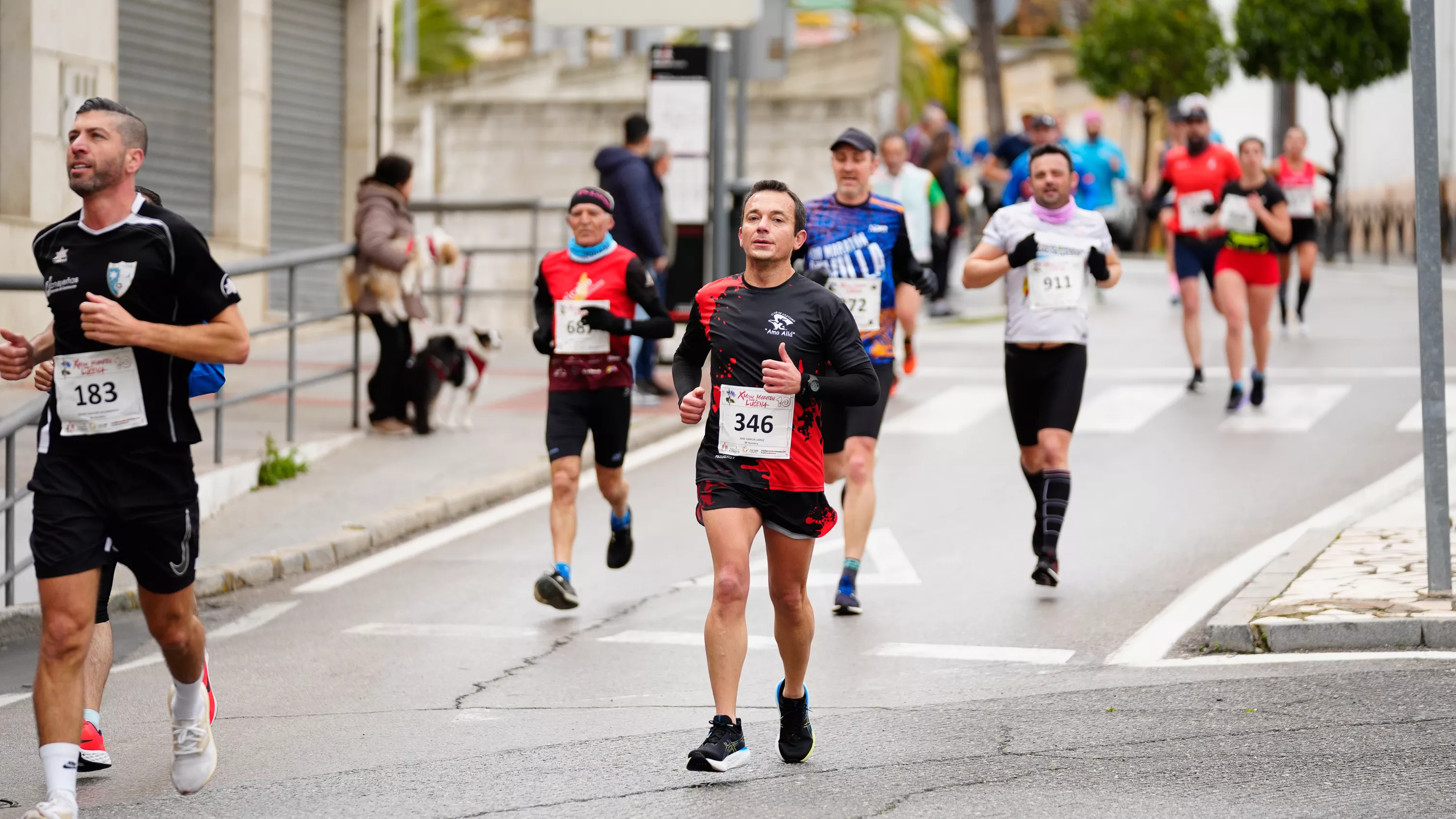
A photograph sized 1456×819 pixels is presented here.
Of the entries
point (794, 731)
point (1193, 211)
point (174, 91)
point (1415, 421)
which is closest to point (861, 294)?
point (794, 731)

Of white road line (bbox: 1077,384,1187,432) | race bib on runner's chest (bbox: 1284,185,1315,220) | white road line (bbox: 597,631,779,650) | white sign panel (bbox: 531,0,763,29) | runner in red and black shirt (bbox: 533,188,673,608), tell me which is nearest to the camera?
white road line (bbox: 597,631,779,650)

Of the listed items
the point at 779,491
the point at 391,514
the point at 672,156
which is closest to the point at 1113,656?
the point at 779,491

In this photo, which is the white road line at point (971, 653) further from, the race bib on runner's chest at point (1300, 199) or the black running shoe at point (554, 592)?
the race bib on runner's chest at point (1300, 199)

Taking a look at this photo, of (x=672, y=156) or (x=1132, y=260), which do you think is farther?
(x=1132, y=260)

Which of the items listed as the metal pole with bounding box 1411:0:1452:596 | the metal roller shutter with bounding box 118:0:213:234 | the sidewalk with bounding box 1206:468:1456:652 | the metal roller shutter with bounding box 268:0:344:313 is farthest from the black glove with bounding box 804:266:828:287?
the metal roller shutter with bounding box 268:0:344:313

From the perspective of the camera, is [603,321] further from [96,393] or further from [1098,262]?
[96,393]

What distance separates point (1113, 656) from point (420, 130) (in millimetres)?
22502

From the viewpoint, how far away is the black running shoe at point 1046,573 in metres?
9.17

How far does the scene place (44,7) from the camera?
578 inches

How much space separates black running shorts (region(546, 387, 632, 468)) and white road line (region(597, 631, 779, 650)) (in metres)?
1.03

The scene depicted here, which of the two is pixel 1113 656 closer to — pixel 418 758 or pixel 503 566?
pixel 418 758

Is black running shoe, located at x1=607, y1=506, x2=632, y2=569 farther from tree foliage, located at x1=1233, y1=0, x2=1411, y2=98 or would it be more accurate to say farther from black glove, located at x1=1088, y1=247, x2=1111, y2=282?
tree foliage, located at x1=1233, y1=0, x2=1411, y2=98

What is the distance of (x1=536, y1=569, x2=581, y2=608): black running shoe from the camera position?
347 inches

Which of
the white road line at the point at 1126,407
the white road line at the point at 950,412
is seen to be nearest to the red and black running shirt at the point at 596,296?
the white road line at the point at 950,412
